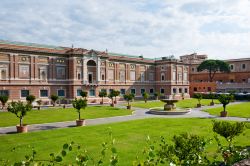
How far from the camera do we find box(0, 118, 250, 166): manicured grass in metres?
13.3

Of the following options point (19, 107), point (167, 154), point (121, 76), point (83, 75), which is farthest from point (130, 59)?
point (167, 154)

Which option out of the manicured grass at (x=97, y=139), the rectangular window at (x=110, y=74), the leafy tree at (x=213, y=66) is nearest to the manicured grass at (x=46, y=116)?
the manicured grass at (x=97, y=139)

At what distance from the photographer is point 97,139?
16.7m

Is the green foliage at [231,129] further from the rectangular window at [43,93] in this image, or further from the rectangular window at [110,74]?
the rectangular window at [110,74]

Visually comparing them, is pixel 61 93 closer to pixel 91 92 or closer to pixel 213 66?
pixel 91 92

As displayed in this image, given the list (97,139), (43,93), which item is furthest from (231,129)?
(43,93)

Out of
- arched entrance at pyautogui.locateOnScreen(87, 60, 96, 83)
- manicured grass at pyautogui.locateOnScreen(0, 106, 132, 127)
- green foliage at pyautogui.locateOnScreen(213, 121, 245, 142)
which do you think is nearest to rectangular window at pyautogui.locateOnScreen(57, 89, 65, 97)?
arched entrance at pyautogui.locateOnScreen(87, 60, 96, 83)

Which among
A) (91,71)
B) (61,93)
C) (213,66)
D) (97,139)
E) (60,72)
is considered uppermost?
(213,66)

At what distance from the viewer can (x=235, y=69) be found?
80.1 m

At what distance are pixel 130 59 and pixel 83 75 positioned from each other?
1504cm

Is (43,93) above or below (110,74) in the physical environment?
below

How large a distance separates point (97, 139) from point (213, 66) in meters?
71.2

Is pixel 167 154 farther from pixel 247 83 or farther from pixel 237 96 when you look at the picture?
pixel 247 83

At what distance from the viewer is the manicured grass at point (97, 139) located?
1331cm
